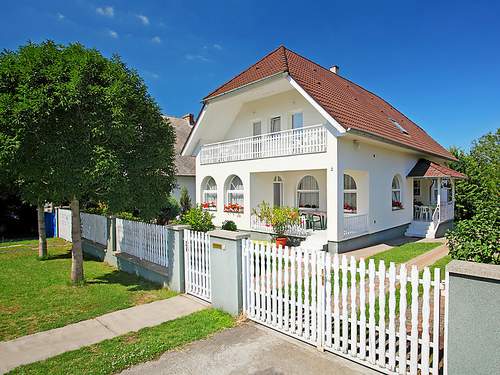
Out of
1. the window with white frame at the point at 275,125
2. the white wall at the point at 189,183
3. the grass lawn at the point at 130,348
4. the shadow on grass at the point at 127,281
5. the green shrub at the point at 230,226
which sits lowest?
the shadow on grass at the point at 127,281

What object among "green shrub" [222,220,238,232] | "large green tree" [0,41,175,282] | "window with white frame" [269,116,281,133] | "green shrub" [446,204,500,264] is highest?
"window with white frame" [269,116,281,133]

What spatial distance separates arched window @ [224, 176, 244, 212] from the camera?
15854 mm

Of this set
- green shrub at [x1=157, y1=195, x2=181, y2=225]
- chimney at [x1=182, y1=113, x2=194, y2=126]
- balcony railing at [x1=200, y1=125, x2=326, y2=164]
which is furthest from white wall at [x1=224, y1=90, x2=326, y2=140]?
chimney at [x1=182, y1=113, x2=194, y2=126]

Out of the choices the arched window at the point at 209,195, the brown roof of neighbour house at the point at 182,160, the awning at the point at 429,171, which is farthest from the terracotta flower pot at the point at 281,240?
the brown roof of neighbour house at the point at 182,160

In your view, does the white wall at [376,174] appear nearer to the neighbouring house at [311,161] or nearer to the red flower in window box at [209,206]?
the neighbouring house at [311,161]

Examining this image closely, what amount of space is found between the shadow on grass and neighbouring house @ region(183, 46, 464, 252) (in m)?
6.40

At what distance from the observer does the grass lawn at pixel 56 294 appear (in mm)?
5737

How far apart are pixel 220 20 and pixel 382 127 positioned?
8.95m

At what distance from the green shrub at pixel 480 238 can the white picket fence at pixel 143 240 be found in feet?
21.5

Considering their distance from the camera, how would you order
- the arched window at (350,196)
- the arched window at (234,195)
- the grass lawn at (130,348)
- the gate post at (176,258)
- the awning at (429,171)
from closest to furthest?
the grass lawn at (130,348) → the gate post at (176,258) → the arched window at (350,196) → the awning at (429,171) → the arched window at (234,195)

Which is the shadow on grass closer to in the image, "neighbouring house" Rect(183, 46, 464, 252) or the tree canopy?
the tree canopy

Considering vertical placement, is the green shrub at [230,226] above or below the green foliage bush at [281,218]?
below

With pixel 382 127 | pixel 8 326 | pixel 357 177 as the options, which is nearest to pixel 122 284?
pixel 8 326

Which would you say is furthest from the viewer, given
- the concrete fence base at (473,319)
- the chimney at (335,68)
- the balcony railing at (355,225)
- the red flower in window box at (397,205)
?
the chimney at (335,68)
